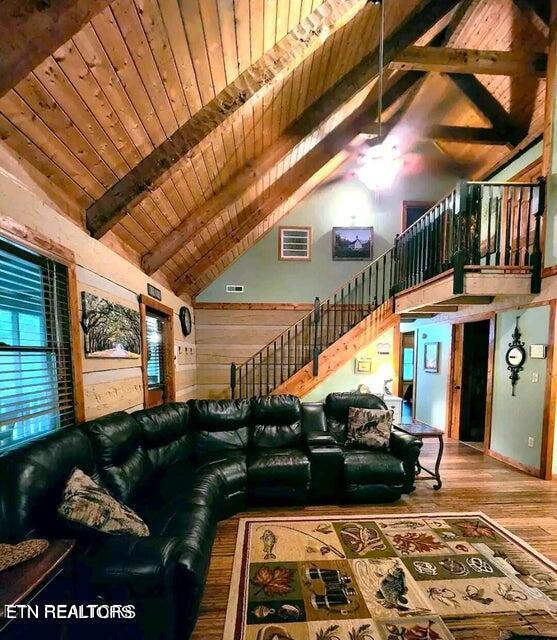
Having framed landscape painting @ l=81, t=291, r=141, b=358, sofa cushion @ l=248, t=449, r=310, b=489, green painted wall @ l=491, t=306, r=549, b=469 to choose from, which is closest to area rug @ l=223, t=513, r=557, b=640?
sofa cushion @ l=248, t=449, r=310, b=489

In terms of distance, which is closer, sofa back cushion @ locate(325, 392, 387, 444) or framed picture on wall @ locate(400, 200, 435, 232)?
sofa back cushion @ locate(325, 392, 387, 444)

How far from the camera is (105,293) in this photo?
2488mm

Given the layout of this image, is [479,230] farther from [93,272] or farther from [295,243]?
[93,272]

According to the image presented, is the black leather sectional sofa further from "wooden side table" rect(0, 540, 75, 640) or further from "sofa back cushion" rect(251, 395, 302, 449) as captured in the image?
"wooden side table" rect(0, 540, 75, 640)

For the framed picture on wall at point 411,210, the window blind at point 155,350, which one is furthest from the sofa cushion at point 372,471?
the framed picture on wall at point 411,210

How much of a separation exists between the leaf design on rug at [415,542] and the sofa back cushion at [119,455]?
80.2 inches

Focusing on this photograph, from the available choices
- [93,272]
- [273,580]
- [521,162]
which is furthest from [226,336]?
[521,162]

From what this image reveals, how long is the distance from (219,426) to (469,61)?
509cm

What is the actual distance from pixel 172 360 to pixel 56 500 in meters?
2.73

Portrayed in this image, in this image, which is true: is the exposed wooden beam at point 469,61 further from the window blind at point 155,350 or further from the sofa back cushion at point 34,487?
the sofa back cushion at point 34,487

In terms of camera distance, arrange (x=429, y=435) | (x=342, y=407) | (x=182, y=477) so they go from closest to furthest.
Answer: (x=182, y=477) < (x=429, y=435) < (x=342, y=407)

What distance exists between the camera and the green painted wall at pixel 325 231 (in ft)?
19.1

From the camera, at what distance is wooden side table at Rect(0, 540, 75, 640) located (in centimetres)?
100

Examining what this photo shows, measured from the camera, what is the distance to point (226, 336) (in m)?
5.75
